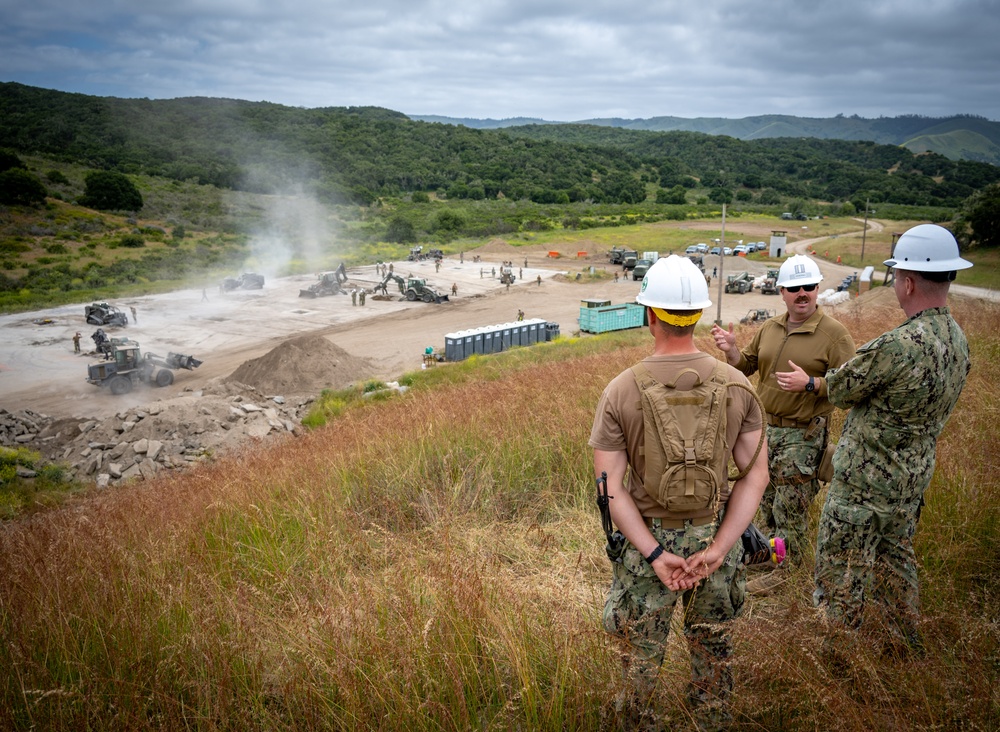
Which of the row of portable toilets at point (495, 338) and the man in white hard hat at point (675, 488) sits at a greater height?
the man in white hard hat at point (675, 488)

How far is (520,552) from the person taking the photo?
4.27m

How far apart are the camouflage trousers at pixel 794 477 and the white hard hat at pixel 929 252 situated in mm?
1463

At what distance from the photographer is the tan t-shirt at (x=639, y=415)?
2533 mm

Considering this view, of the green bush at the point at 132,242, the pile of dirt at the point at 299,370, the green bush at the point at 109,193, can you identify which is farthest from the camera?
the green bush at the point at 109,193

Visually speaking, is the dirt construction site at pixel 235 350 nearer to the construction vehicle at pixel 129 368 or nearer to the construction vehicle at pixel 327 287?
the construction vehicle at pixel 129 368

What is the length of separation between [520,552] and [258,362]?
755 inches

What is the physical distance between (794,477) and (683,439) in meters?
2.28

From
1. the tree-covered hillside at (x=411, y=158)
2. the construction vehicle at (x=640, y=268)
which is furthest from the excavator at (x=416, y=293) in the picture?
the tree-covered hillside at (x=411, y=158)

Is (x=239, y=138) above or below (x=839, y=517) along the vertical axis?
above

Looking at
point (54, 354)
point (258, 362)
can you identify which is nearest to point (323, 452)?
point (258, 362)

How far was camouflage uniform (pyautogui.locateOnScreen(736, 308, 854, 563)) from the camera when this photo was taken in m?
4.23

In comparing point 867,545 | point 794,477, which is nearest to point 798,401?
point 794,477

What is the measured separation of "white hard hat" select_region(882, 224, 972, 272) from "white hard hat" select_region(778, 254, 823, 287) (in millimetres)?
1077

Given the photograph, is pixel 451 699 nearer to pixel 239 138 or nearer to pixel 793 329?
pixel 793 329
